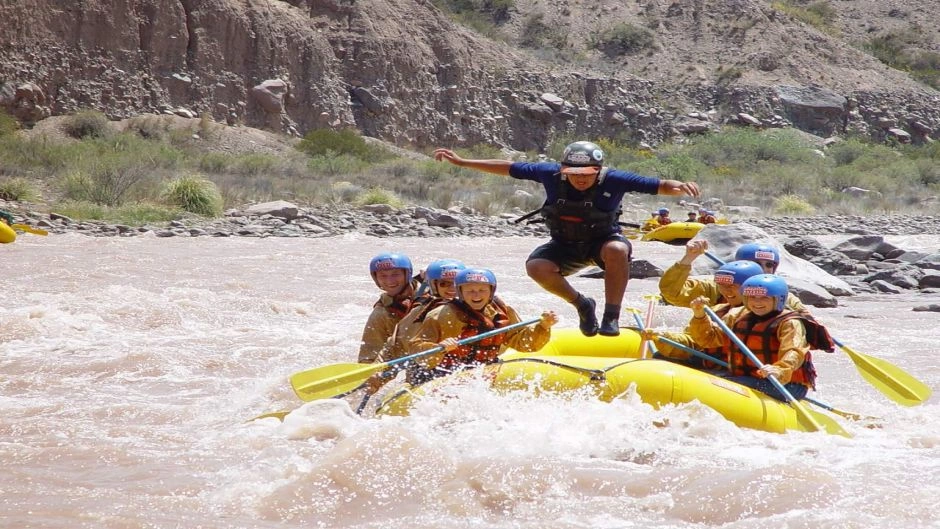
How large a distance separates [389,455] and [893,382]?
301cm

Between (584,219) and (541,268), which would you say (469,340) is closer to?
(541,268)

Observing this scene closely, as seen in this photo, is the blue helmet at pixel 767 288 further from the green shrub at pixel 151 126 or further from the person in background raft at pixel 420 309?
the green shrub at pixel 151 126

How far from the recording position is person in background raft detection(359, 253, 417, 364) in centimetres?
579

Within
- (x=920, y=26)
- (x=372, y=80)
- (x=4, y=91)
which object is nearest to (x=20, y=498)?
(x=4, y=91)

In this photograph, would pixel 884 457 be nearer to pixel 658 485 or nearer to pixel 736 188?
pixel 658 485

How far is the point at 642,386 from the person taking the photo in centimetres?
490

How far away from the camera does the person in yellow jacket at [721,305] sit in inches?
224

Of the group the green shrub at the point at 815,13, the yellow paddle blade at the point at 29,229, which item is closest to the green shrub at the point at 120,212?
the yellow paddle blade at the point at 29,229

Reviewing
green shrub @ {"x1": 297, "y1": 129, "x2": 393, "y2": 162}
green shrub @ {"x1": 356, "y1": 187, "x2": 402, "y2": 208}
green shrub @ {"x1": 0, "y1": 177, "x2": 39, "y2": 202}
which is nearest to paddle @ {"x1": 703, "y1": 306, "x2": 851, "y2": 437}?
green shrub @ {"x1": 0, "y1": 177, "x2": 39, "y2": 202}

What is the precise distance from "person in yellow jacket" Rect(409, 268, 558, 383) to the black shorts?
48 cm

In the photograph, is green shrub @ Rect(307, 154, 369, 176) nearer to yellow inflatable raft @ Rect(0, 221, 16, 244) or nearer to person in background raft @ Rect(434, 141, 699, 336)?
yellow inflatable raft @ Rect(0, 221, 16, 244)

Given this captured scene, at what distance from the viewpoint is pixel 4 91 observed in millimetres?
25562

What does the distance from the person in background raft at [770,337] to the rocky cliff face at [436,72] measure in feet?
79.8

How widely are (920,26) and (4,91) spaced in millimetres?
44487
